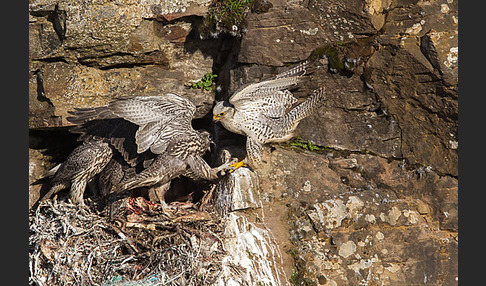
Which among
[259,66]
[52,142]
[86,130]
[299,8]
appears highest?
[299,8]

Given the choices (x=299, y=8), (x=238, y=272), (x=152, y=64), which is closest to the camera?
(x=238, y=272)

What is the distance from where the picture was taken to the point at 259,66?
24.2 feet

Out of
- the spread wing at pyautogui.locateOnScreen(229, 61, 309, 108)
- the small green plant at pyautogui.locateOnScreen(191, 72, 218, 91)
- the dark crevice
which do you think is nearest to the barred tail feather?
the spread wing at pyautogui.locateOnScreen(229, 61, 309, 108)

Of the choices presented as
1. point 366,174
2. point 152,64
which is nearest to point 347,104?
point 366,174

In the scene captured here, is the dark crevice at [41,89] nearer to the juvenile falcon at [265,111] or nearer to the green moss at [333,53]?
the juvenile falcon at [265,111]

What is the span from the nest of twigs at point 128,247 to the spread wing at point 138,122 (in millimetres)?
762

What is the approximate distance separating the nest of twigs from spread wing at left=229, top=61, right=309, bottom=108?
1332 mm

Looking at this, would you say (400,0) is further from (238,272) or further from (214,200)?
(238,272)

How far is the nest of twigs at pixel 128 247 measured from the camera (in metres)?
6.76

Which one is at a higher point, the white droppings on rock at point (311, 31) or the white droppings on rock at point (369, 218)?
the white droppings on rock at point (311, 31)

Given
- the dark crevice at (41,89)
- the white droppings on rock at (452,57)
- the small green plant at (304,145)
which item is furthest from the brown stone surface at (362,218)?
the dark crevice at (41,89)

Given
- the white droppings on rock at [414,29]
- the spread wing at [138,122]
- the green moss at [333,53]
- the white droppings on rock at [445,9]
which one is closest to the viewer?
the spread wing at [138,122]

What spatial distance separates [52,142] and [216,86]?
2.39 metres

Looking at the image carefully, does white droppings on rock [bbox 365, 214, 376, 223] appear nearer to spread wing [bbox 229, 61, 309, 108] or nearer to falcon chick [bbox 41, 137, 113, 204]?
spread wing [bbox 229, 61, 309, 108]
